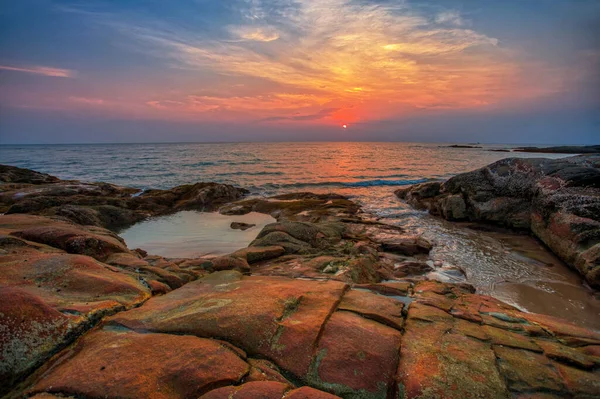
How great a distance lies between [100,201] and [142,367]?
621 inches

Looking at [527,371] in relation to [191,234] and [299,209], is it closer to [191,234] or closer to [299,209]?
[191,234]

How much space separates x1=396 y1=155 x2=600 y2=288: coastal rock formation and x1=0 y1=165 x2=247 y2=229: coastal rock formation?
13844mm

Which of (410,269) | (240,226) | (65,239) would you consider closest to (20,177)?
(240,226)

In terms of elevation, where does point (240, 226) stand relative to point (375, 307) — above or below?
below

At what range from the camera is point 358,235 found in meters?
11.2

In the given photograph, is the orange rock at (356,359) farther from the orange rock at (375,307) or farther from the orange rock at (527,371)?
the orange rock at (527,371)

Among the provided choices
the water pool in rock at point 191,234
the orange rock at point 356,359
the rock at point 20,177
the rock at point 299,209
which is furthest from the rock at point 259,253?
the rock at point 20,177

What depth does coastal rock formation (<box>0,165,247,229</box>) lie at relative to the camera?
40.4 ft

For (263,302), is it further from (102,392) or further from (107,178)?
(107,178)

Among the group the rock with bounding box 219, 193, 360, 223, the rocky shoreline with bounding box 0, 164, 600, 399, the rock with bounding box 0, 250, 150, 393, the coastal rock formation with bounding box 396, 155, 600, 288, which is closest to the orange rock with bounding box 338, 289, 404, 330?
the rocky shoreline with bounding box 0, 164, 600, 399

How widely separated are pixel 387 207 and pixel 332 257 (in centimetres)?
1138

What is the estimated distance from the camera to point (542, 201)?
1107 cm

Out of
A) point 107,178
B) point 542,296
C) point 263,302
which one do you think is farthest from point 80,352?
point 107,178

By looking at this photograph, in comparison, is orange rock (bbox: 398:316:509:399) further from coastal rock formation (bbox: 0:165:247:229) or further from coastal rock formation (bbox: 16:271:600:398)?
coastal rock formation (bbox: 0:165:247:229)
